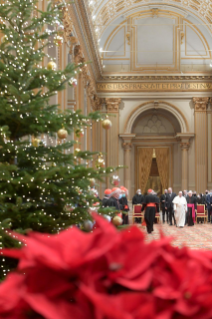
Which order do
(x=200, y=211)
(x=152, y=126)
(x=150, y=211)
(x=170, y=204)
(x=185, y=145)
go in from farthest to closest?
(x=152, y=126) → (x=185, y=145) → (x=200, y=211) → (x=170, y=204) → (x=150, y=211)

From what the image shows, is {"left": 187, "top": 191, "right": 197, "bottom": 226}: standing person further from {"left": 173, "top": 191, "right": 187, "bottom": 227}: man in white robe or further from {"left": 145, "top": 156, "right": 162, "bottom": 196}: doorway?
{"left": 145, "top": 156, "right": 162, "bottom": 196}: doorway

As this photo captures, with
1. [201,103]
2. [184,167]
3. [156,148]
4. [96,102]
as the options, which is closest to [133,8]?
[96,102]

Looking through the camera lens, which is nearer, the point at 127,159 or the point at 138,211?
the point at 138,211

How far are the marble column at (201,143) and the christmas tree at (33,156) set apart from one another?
23.3 metres

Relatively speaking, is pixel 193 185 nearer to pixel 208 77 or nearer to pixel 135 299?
pixel 208 77

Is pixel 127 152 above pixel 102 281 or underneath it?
above

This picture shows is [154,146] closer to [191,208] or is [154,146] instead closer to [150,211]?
[191,208]

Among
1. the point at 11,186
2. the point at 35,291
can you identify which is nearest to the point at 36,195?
the point at 11,186

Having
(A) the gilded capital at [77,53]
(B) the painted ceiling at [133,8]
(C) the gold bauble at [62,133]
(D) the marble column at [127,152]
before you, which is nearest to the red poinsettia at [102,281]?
(C) the gold bauble at [62,133]

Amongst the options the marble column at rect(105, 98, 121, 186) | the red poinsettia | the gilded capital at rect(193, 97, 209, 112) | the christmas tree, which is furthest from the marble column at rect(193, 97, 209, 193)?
the red poinsettia

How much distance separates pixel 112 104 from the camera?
27.2 m

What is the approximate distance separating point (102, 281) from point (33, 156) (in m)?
3.35

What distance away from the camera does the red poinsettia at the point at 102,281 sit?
2.36 ft

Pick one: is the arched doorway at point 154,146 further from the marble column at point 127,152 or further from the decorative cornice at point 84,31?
the decorative cornice at point 84,31
